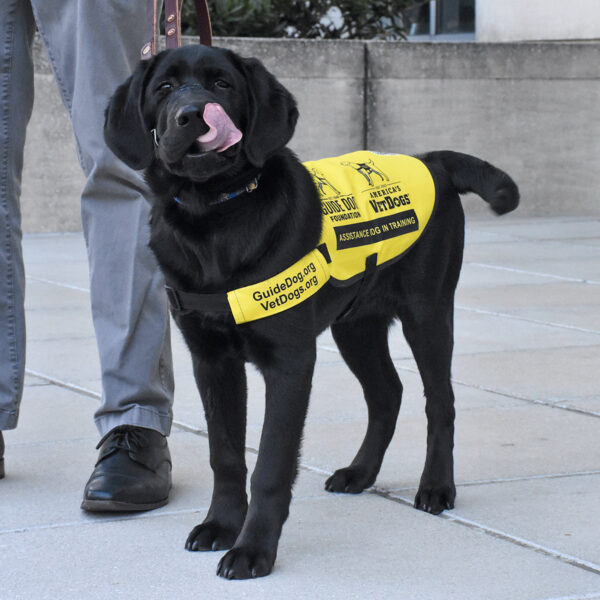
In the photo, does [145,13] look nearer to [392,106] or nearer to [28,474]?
[28,474]

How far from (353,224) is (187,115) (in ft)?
2.11

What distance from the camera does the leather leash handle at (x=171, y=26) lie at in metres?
3.08

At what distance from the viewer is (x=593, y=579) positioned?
8.07 ft

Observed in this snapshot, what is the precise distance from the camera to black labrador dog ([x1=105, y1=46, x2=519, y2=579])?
2.59m

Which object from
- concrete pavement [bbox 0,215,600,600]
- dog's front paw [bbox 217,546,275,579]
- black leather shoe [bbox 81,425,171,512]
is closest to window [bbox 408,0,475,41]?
concrete pavement [bbox 0,215,600,600]

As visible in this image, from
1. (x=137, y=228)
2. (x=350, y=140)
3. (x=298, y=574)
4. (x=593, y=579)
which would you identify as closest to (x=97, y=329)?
(x=137, y=228)

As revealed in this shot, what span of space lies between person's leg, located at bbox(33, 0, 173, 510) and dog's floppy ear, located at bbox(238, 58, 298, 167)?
0.58m

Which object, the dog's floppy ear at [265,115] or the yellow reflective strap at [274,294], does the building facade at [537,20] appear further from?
the yellow reflective strap at [274,294]

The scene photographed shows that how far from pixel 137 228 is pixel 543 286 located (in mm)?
4175

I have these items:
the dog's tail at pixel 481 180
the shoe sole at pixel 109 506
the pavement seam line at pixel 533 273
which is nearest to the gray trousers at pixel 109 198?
the shoe sole at pixel 109 506

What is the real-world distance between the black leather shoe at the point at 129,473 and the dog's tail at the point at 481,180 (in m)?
1.19

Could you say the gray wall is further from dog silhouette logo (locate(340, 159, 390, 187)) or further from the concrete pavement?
dog silhouette logo (locate(340, 159, 390, 187))

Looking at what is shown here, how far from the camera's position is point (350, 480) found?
3.19m

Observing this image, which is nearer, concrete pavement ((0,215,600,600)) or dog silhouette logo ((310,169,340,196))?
concrete pavement ((0,215,600,600))
